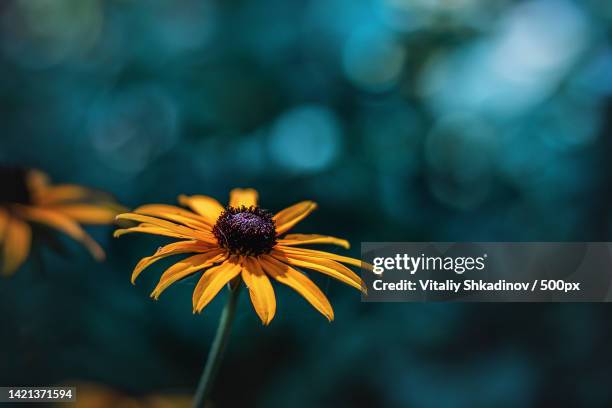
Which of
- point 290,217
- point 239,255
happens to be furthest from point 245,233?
point 290,217

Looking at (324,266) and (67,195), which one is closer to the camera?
(324,266)

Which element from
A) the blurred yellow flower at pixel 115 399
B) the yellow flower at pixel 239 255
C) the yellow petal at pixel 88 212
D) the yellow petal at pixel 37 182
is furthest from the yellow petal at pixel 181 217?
the blurred yellow flower at pixel 115 399

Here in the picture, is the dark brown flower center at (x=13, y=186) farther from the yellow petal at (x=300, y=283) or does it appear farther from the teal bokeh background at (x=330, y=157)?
the yellow petal at (x=300, y=283)

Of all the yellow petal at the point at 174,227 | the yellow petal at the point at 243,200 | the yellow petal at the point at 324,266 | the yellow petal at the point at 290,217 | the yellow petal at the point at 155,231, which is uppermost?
the yellow petal at the point at 243,200

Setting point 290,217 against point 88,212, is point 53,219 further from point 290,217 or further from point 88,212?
point 290,217

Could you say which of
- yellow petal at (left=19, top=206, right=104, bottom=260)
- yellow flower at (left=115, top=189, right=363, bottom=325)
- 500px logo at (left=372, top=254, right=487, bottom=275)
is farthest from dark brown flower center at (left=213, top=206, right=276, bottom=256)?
500px logo at (left=372, top=254, right=487, bottom=275)

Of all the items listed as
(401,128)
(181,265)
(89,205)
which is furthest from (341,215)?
(181,265)

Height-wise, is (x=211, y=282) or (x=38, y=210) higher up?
(x=38, y=210)
